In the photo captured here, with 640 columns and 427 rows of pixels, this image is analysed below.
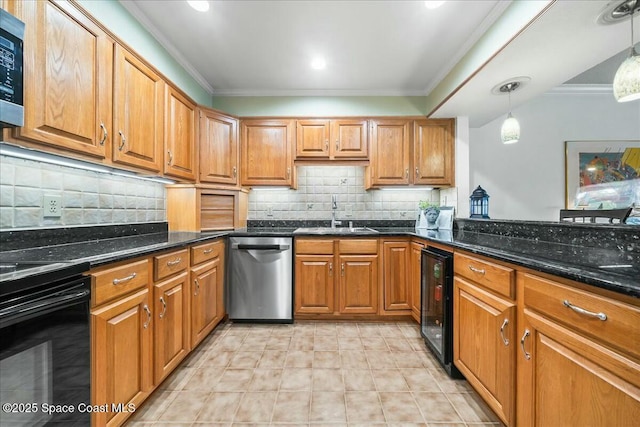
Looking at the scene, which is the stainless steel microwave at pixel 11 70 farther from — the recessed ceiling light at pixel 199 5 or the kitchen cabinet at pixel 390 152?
the kitchen cabinet at pixel 390 152

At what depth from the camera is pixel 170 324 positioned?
68.3 inches

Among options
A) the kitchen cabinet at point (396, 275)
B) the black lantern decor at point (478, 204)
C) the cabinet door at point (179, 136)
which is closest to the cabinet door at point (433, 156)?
the black lantern decor at point (478, 204)

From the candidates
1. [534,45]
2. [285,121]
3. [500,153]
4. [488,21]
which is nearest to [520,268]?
[534,45]

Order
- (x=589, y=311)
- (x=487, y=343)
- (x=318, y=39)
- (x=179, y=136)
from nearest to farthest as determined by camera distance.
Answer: (x=589, y=311), (x=487, y=343), (x=318, y=39), (x=179, y=136)

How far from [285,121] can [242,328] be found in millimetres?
2267

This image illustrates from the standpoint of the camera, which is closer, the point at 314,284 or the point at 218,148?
the point at 314,284

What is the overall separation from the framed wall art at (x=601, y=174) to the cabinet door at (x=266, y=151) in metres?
3.60

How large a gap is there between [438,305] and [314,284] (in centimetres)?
119

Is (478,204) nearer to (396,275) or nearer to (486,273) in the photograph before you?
(396,275)

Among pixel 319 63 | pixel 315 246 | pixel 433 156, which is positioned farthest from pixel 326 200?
pixel 319 63

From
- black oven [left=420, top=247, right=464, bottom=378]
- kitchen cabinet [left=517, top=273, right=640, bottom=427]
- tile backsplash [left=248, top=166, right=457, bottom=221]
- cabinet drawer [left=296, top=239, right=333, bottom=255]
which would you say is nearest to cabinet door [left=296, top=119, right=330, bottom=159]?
tile backsplash [left=248, top=166, right=457, bottom=221]

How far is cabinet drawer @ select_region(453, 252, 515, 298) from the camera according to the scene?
1287 mm

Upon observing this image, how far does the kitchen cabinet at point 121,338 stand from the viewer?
1.14 metres

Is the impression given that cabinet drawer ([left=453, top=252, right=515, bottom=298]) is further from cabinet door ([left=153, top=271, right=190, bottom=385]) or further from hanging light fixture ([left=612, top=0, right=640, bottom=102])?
cabinet door ([left=153, top=271, right=190, bottom=385])
